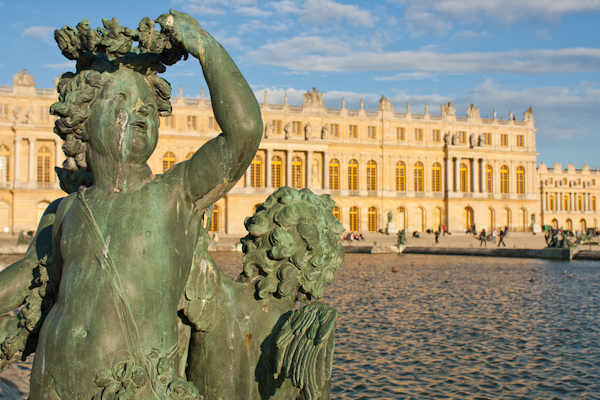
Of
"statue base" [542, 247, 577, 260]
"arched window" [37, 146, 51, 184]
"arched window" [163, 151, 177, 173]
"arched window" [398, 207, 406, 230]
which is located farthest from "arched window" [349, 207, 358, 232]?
"statue base" [542, 247, 577, 260]

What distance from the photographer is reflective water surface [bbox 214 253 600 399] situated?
5410 mm

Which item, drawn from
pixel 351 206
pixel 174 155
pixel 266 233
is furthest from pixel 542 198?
pixel 266 233

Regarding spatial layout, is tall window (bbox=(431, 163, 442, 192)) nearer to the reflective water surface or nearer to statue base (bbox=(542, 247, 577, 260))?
statue base (bbox=(542, 247, 577, 260))

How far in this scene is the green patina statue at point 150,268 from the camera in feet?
3.78

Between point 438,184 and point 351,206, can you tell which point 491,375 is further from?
point 438,184

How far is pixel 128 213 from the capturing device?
1178mm

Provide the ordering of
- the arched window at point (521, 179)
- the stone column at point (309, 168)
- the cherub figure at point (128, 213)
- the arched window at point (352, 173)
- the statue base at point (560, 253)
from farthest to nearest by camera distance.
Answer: the arched window at point (521, 179)
the arched window at point (352, 173)
the stone column at point (309, 168)
the statue base at point (560, 253)
the cherub figure at point (128, 213)

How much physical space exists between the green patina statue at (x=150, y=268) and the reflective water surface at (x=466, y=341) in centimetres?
413

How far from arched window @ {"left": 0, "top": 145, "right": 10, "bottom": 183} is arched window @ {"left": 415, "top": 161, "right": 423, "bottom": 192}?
1299 inches

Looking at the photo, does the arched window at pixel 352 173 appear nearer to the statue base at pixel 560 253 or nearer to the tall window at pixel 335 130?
the tall window at pixel 335 130

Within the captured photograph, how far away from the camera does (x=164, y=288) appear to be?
117 cm

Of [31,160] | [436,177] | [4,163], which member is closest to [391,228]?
[436,177]

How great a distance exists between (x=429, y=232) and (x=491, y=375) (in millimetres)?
41716

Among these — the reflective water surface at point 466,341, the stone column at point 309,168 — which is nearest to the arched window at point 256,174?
the stone column at point 309,168
